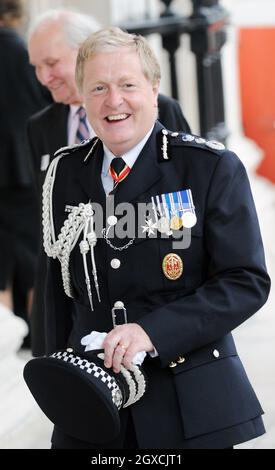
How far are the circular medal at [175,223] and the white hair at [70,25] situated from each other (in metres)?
1.52

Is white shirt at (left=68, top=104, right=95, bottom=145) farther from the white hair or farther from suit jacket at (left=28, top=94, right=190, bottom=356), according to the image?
the white hair

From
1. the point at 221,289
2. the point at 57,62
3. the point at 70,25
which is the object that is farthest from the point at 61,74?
the point at 221,289

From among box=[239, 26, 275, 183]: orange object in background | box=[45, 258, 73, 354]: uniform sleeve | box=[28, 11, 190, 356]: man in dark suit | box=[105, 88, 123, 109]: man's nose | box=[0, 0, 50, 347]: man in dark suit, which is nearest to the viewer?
box=[105, 88, 123, 109]: man's nose

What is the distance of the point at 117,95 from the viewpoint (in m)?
2.83

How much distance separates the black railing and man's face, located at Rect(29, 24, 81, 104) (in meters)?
2.35

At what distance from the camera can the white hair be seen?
4250mm

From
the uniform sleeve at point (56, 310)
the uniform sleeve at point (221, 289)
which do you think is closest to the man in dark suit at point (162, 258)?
the uniform sleeve at point (221, 289)

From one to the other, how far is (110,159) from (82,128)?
134 centimetres

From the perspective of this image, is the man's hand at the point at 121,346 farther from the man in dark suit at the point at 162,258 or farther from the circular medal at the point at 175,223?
the circular medal at the point at 175,223

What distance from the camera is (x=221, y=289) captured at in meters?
2.79

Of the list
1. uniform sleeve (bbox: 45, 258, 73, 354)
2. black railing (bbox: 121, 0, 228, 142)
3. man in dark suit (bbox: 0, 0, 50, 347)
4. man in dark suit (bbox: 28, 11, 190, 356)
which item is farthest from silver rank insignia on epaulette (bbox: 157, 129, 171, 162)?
black railing (bbox: 121, 0, 228, 142)

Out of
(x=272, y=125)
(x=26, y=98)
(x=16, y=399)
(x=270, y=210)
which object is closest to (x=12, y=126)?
(x=26, y=98)

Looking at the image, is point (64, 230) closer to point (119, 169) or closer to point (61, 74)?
point (119, 169)

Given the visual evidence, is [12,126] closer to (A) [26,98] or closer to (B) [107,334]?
(A) [26,98]
